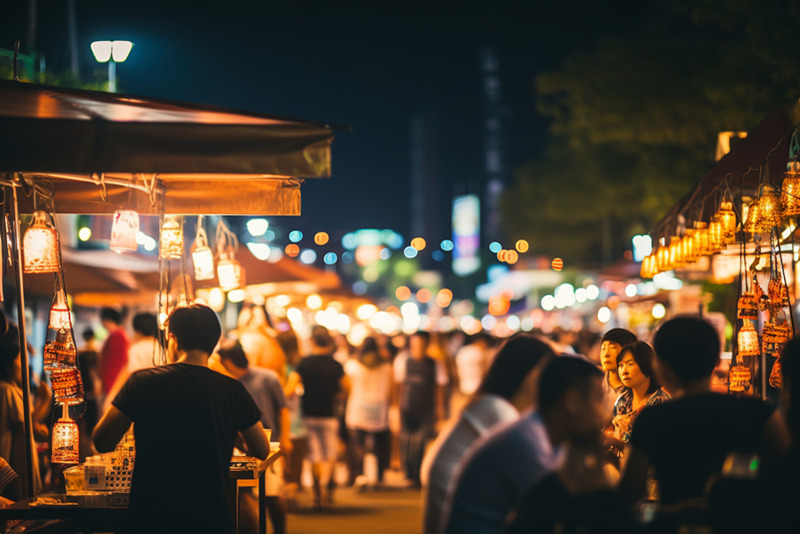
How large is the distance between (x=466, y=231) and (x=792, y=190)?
14667cm

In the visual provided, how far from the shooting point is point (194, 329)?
4.79 meters

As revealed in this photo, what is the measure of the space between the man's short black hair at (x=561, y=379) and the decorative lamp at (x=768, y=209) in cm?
310

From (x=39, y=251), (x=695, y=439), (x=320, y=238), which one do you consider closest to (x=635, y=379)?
(x=695, y=439)

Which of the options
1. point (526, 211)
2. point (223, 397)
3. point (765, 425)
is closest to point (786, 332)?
point (765, 425)

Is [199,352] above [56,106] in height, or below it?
below

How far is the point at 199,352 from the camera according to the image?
4805 millimetres

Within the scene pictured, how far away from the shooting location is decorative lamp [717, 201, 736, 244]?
695 centimetres

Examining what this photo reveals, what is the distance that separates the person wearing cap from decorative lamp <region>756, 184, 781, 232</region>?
121 centimetres

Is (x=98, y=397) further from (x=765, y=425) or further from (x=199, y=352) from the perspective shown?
(x=765, y=425)

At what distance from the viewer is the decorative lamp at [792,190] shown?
564 centimetres

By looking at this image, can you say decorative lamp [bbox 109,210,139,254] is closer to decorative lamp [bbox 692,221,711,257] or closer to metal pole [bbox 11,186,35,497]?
metal pole [bbox 11,186,35,497]

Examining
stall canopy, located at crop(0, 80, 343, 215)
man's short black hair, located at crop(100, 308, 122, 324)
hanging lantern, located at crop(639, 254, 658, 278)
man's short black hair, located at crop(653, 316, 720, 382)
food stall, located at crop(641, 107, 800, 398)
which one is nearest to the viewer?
man's short black hair, located at crop(653, 316, 720, 382)

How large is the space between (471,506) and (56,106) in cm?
300

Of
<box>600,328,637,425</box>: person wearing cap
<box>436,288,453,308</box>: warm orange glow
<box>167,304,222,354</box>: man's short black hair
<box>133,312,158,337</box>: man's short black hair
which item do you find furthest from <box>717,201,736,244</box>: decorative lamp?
<box>436,288,453,308</box>: warm orange glow
